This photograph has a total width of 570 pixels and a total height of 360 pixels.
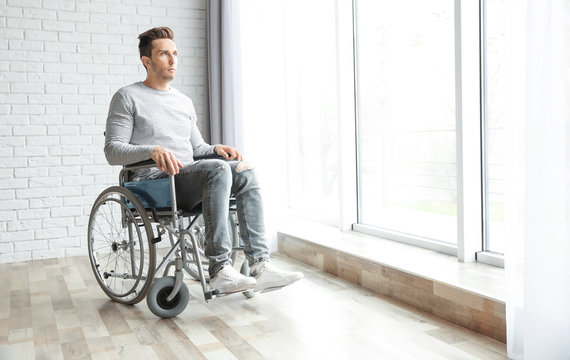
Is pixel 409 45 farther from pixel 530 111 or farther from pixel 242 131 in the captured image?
pixel 530 111

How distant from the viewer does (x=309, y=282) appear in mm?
2801

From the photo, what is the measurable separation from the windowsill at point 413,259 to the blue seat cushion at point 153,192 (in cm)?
91

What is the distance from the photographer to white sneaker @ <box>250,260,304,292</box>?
2.20 metres

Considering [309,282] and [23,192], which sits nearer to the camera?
[309,282]

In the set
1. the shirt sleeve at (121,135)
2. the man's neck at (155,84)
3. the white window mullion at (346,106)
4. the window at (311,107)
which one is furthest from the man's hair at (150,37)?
the window at (311,107)

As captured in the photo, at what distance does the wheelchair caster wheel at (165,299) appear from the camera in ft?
7.38

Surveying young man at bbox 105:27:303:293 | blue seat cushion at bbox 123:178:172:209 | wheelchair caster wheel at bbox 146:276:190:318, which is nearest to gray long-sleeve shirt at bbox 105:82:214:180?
young man at bbox 105:27:303:293

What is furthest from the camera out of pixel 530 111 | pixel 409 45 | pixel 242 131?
pixel 242 131

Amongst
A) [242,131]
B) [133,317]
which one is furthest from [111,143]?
[242,131]

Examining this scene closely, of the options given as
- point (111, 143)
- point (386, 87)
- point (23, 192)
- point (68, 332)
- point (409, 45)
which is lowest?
point (68, 332)

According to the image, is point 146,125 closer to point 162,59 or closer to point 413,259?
point 162,59

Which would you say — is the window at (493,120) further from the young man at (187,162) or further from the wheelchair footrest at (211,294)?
the wheelchair footrest at (211,294)

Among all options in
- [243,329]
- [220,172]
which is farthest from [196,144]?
[243,329]

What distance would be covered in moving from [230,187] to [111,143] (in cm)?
53
